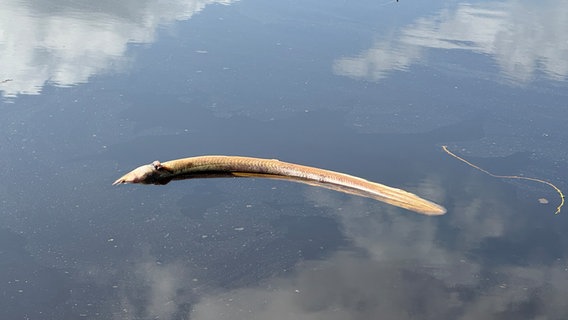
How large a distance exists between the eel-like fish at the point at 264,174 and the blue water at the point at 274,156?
6 cm

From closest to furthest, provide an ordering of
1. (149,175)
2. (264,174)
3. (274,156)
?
(149,175) < (264,174) < (274,156)

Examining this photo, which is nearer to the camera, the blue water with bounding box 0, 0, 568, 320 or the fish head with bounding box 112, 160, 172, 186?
the blue water with bounding box 0, 0, 568, 320

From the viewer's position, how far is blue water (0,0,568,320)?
8.53ft

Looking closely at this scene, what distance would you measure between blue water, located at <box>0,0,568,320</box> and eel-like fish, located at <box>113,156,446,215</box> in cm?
6

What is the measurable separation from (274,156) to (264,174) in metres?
0.16

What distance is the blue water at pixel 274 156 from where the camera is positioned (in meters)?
2.60

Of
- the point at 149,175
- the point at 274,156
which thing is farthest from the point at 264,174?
the point at 149,175

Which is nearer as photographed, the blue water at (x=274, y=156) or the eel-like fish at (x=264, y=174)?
the blue water at (x=274, y=156)

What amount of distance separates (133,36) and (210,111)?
139cm

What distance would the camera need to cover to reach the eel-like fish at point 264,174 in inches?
127

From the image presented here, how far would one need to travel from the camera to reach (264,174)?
3.39 m

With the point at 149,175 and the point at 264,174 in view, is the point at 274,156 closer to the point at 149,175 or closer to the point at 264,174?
the point at 264,174

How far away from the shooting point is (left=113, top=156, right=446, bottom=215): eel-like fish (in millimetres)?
3234

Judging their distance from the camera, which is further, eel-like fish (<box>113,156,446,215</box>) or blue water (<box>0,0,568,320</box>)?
eel-like fish (<box>113,156,446,215</box>)
